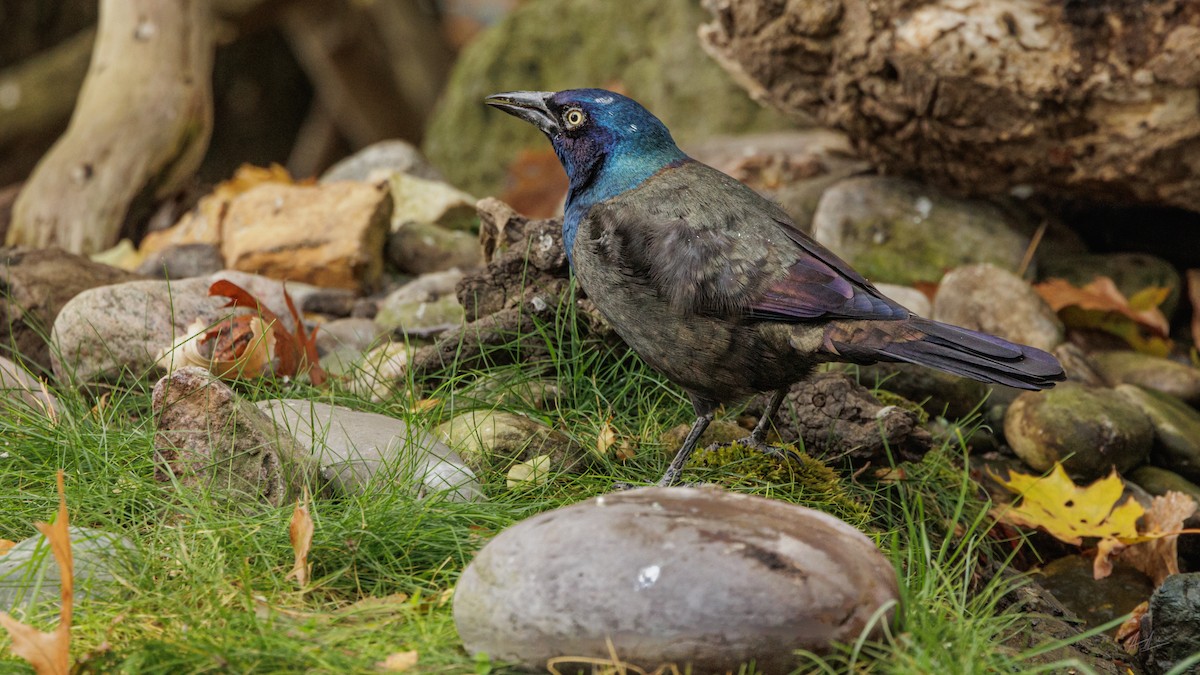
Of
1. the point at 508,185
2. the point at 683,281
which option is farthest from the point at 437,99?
the point at 683,281

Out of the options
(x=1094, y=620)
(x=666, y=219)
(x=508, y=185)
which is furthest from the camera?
(x=508, y=185)

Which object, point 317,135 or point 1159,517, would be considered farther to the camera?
point 317,135

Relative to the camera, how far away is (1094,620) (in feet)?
12.2

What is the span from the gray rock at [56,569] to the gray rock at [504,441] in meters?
1.02

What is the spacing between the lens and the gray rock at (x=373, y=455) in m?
3.22

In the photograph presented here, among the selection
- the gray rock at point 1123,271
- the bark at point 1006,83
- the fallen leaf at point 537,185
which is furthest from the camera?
the fallen leaf at point 537,185

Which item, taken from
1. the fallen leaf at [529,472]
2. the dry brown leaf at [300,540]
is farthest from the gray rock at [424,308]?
the dry brown leaf at [300,540]

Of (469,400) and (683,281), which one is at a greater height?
(683,281)

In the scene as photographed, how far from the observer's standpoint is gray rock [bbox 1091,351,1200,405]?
185 inches

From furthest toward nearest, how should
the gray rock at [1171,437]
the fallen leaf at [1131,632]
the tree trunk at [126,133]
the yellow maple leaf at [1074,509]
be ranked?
the tree trunk at [126,133] < the gray rock at [1171,437] < the yellow maple leaf at [1074,509] < the fallen leaf at [1131,632]

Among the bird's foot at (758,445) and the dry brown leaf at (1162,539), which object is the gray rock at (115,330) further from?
the dry brown leaf at (1162,539)

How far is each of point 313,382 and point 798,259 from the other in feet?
5.62

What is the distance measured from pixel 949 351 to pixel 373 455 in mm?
1571

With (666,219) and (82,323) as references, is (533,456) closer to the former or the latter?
(666,219)
